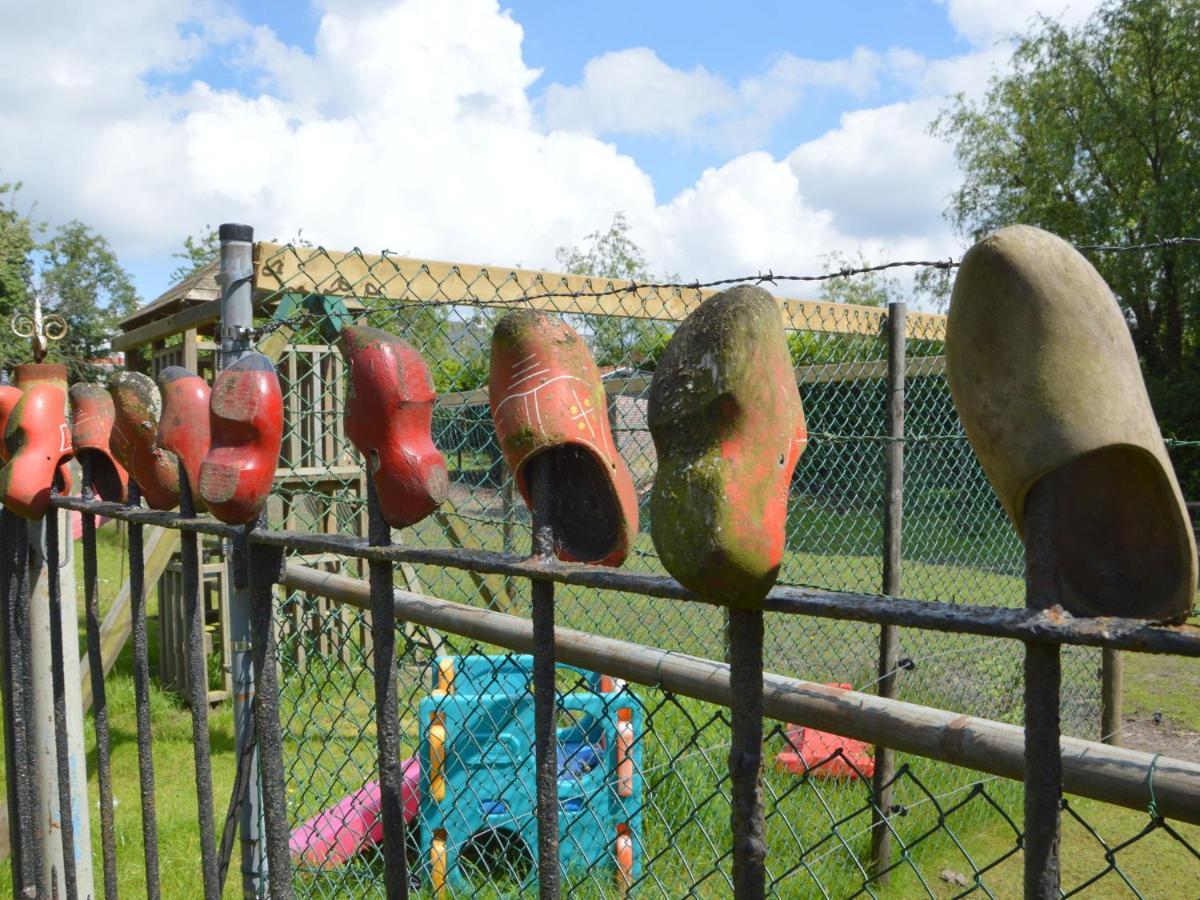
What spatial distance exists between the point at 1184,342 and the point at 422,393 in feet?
57.8

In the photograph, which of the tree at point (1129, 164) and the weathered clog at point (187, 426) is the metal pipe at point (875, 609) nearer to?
the weathered clog at point (187, 426)

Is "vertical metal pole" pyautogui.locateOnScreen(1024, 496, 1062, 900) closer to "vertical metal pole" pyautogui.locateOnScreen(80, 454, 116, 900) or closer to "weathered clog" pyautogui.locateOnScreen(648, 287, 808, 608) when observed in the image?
"weathered clog" pyautogui.locateOnScreen(648, 287, 808, 608)

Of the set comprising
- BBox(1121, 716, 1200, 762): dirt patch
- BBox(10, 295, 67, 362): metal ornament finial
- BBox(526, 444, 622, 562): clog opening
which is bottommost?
BBox(1121, 716, 1200, 762): dirt patch

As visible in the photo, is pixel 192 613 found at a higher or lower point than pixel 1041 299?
lower

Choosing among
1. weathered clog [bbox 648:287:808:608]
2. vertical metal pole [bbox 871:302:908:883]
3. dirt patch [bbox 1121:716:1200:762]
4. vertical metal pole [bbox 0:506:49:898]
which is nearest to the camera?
weathered clog [bbox 648:287:808:608]

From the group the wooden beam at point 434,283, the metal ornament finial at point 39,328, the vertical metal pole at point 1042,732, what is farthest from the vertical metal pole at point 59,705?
the vertical metal pole at point 1042,732

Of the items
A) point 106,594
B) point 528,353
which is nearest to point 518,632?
point 528,353

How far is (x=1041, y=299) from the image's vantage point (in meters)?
0.62

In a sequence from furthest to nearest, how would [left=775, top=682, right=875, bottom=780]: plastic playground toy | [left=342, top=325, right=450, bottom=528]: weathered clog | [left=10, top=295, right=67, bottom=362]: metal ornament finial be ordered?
[left=775, top=682, right=875, bottom=780]: plastic playground toy → [left=10, top=295, right=67, bottom=362]: metal ornament finial → [left=342, top=325, right=450, bottom=528]: weathered clog

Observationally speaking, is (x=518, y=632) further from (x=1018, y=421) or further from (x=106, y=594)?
(x=106, y=594)

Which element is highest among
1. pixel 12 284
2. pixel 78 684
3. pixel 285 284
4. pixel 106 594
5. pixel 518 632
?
pixel 12 284

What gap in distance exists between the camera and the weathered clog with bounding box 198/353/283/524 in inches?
49.4

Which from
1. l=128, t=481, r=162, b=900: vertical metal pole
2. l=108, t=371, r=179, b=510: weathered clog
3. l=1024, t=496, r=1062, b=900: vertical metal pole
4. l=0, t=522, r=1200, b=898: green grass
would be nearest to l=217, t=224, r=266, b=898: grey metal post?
l=0, t=522, r=1200, b=898: green grass

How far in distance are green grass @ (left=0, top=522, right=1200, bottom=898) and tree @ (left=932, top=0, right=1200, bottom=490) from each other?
9.62 metres
